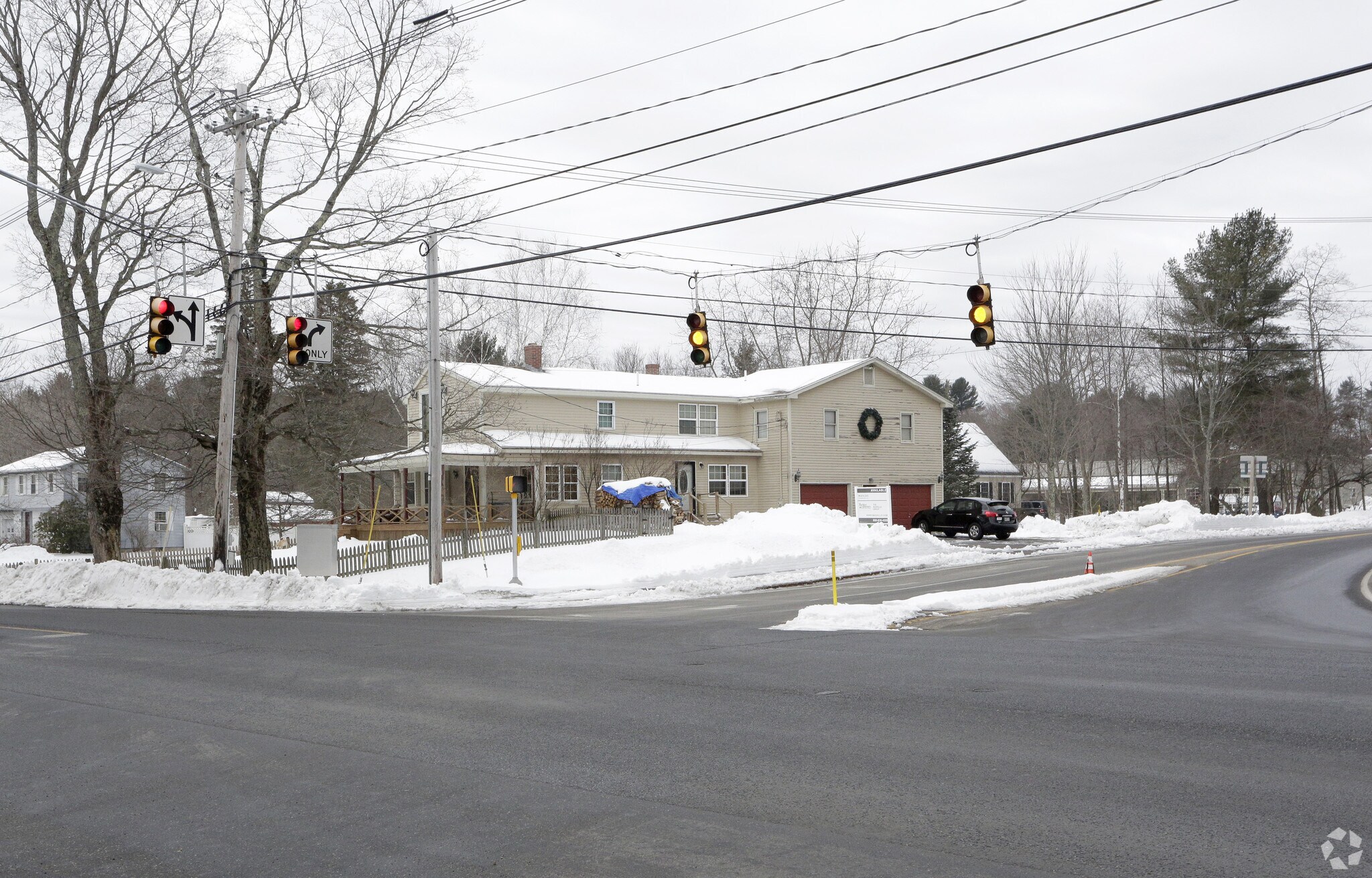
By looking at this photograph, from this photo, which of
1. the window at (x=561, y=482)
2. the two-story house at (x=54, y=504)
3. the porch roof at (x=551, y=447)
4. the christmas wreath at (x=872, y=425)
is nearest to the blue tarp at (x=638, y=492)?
the porch roof at (x=551, y=447)

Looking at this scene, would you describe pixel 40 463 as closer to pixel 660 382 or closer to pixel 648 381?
pixel 648 381

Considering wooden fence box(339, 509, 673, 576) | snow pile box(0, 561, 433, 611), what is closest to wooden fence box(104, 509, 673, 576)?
wooden fence box(339, 509, 673, 576)

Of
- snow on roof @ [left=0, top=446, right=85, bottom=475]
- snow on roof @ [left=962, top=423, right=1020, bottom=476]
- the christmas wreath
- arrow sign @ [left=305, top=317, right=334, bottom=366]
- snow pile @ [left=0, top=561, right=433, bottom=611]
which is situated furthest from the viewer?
snow on roof @ [left=962, top=423, right=1020, bottom=476]

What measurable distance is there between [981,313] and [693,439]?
2991 cm

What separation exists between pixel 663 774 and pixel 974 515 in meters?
36.5

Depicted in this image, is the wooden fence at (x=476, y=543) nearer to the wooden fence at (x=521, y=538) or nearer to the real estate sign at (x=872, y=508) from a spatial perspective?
the wooden fence at (x=521, y=538)

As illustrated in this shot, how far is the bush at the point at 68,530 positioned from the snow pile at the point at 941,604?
42071 millimetres

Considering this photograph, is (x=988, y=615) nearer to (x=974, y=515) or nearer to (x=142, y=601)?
(x=142, y=601)

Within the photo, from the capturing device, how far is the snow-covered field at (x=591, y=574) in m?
24.6

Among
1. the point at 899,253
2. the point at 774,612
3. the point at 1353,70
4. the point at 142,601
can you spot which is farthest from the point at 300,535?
the point at 1353,70

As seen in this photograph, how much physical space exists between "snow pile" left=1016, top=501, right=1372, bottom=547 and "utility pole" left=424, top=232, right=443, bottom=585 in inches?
1025

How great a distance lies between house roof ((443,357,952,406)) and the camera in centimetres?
4362

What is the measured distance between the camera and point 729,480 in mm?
47719

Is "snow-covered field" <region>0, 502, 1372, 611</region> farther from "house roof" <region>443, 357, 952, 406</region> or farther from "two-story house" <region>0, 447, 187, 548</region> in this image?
"two-story house" <region>0, 447, 187, 548</region>
